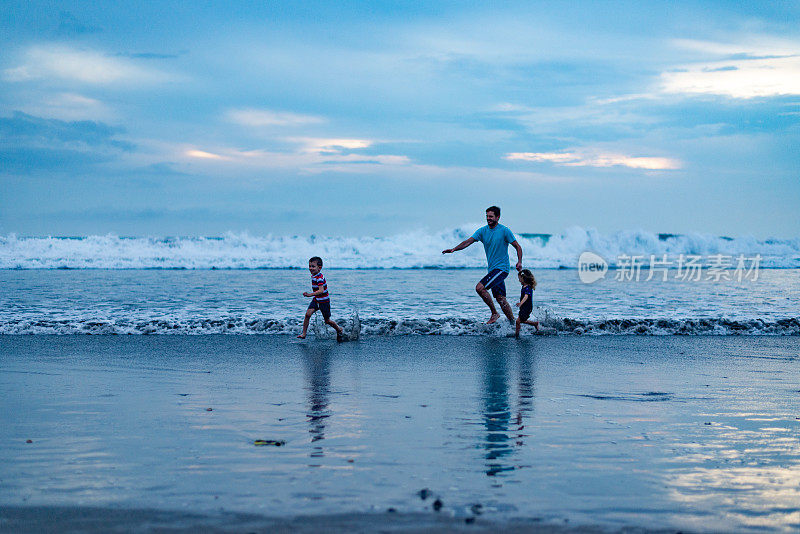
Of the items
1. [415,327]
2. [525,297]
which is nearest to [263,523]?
[525,297]

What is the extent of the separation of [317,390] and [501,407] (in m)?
2.08

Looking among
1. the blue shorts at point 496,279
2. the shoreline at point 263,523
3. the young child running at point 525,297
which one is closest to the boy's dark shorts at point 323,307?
the blue shorts at point 496,279

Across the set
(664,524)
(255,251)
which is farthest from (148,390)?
(255,251)

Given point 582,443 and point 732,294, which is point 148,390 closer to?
point 582,443

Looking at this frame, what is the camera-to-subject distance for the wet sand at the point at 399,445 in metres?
3.69

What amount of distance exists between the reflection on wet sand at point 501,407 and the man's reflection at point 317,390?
48.5 inches

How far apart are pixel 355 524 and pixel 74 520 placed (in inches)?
58.3

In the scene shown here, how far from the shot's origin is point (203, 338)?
12.6 metres

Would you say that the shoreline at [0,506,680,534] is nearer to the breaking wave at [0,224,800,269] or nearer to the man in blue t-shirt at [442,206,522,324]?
the man in blue t-shirt at [442,206,522,324]

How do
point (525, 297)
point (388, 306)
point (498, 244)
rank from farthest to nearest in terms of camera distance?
point (388, 306), point (498, 244), point (525, 297)

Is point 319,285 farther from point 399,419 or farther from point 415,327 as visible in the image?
point 399,419

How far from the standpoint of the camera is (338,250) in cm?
4688

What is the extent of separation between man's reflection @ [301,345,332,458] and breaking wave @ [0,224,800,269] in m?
25.1

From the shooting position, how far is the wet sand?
12.1ft
